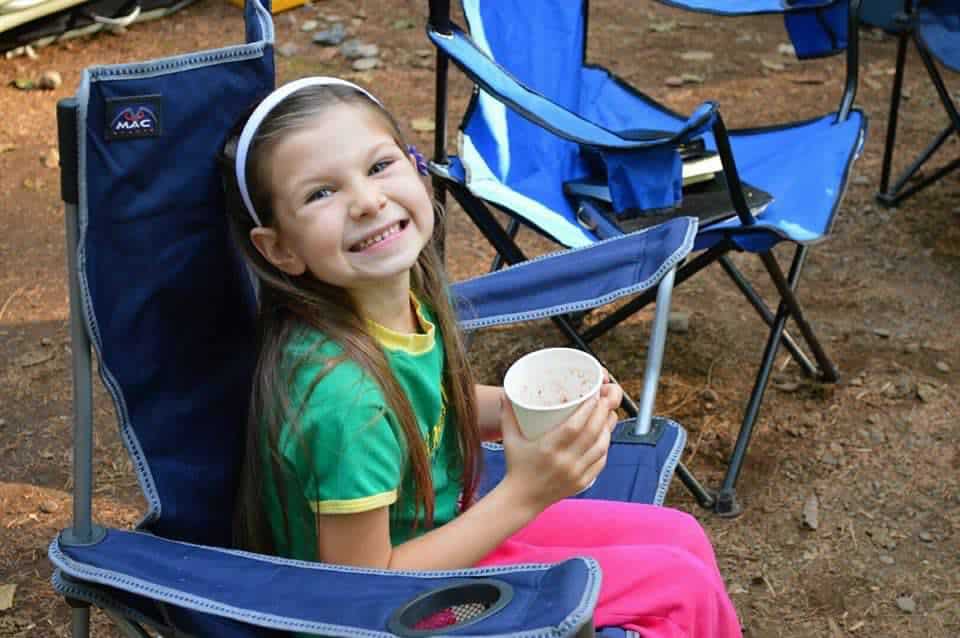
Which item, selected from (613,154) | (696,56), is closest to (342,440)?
(613,154)

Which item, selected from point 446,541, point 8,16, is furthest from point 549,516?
point 8,16

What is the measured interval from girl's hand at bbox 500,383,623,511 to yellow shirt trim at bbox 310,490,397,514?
0.54 ft

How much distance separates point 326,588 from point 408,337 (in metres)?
0.39

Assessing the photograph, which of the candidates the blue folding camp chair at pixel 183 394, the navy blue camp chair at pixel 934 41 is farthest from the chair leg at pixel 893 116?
the blue folding camp chair at pixel 183 394

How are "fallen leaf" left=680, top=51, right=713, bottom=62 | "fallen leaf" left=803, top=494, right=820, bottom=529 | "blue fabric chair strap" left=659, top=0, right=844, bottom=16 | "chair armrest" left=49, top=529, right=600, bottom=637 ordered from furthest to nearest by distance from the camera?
"fallen leaf" left=680, top=51, right=713, bottom=62, "blue fabric chair strap" left=659, top=0, right=844, bottom=16, "fallen leaf" left=803, top=494, right=820, bottom=529, "chair armrest" left=49, top=529, right=600, bottom=637

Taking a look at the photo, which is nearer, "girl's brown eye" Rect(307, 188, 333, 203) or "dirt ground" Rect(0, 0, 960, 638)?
"girl's brown eye" Rect(307, 188, 333, 203)

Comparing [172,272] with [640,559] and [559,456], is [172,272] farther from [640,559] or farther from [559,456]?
[640,559]

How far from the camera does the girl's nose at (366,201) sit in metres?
→ 1.61

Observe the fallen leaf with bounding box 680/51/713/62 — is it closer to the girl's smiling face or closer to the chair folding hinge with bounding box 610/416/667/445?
the chair folding hinge with bounding box 610/416/667/445

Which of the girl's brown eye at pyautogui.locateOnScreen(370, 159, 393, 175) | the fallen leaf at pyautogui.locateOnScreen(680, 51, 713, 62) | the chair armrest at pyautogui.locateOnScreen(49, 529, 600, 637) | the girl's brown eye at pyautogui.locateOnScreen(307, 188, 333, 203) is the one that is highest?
the girl's brown eye at pyautogui.locateOnScreen(370, 159, 393, 175)

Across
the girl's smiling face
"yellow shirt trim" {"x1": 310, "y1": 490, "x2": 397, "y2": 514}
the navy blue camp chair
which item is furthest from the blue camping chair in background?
"yellow shirt trim" {"x1": 310, "y1": 490, "x2": 397, "y2": 514}

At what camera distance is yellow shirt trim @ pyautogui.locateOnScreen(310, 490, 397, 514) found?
1.57 m

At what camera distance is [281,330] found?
5.55 ft

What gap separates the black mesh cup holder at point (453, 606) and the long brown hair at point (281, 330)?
256 millimetres
